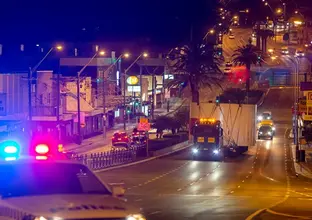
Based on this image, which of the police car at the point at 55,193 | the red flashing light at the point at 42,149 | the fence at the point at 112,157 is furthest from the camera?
the fence at the point at 112,157

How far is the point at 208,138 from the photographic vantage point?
5328cm

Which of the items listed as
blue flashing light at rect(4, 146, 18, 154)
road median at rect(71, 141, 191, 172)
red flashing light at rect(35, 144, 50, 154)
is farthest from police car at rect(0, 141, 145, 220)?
road median at rect(71, 141, 191, 172)

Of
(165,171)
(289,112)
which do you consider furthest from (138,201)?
(289,112)

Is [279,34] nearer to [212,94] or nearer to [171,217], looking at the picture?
[212,94]

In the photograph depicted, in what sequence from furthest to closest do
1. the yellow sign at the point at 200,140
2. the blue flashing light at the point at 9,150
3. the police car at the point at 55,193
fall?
the yellow sign at the point at 200,140 → the blue flashing light at the point at 9,150 → the police car at the point at 55,193

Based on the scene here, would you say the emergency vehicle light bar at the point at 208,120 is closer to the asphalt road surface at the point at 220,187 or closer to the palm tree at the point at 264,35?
the asphalt road surface at the point at 220,187

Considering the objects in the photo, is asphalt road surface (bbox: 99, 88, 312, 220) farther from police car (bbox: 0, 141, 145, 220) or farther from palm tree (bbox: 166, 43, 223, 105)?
palm tree (bbox: 166, 43, 223, 105)

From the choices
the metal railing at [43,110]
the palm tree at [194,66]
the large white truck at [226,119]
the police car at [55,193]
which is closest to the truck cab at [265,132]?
the palm tree at [194,66]

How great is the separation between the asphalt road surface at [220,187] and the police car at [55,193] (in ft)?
30.0

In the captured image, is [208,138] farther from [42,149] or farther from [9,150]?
[9,150]

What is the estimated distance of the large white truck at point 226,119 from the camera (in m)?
53.0

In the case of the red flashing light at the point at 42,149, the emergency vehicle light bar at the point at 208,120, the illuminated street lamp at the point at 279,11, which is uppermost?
the illuminated street lamp at the point at 279,11

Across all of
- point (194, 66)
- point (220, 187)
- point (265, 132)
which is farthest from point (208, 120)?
point (194, 66)

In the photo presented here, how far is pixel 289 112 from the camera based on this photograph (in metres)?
105
